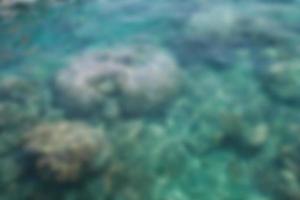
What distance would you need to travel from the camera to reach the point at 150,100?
21.6ft

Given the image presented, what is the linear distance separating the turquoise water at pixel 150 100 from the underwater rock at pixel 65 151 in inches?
0.5

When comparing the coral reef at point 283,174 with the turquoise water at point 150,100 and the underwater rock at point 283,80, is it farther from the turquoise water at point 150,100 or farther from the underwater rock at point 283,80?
the underwater rock at point 283,80

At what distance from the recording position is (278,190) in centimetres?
523

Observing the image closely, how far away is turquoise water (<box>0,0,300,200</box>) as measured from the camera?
5.34 meters

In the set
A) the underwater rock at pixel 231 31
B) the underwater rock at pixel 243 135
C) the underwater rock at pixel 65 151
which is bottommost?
the underwater rock at pixel 243 135

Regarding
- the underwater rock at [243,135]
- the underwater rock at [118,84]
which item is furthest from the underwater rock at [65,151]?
the underwater rock at [243,135]

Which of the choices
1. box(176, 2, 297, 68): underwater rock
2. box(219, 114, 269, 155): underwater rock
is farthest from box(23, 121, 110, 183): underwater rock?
box(176, 2, 297, 68): underwater rock

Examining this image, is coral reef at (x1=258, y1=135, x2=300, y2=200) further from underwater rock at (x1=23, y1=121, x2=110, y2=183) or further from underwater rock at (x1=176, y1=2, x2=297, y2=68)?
underwater rock at (x1=176, y1=2, x2=297, y2=68)

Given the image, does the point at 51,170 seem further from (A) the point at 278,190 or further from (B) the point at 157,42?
(B) the point at 157,42

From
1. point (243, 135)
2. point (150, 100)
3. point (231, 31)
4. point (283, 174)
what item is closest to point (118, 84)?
point (150, 100)

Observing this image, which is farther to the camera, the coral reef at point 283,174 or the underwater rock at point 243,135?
the underwater rock at point 243,135

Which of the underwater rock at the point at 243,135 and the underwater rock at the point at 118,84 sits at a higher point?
the underwater rock at the point at 118,84

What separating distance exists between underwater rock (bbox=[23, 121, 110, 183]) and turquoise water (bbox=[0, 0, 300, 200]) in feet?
0.05

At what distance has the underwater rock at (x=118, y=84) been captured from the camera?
6555 millimetres
